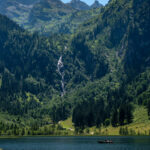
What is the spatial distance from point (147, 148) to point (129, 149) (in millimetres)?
9991

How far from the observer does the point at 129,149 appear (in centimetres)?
19525

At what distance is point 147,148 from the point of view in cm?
19138
